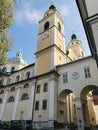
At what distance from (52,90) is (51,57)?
676 cm

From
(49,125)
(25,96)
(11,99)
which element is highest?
(25,96)

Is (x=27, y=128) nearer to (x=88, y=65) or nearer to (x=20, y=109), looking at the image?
(x=20, y=109)

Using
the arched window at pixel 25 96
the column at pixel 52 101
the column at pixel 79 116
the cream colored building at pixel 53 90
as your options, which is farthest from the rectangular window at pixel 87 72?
the arched window at pixel 25 96

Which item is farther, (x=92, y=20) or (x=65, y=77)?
(x=65, y=77)

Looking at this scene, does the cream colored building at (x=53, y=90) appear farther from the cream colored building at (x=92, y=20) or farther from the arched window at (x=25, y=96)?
the cream colored building at (x=92, y=20)

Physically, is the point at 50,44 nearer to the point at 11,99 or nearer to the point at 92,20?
the point at 11,99

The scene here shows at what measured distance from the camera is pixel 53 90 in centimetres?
2102

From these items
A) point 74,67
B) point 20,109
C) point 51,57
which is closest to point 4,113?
point 20,109

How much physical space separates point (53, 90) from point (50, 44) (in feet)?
33.5

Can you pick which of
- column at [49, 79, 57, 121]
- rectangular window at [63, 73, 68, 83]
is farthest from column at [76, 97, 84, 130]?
rectangular window at [63, 73, 68, 83]

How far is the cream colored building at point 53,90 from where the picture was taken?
1950 centimetres

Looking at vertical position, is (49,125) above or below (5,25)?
below

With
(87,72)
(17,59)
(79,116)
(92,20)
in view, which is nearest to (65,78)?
(87,72)

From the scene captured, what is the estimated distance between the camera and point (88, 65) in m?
20.3
